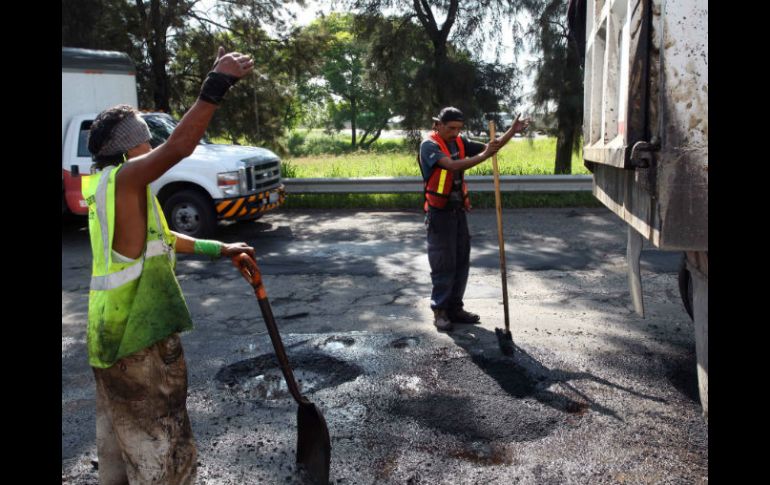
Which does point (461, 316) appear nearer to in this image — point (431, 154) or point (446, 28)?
point (431, 154)

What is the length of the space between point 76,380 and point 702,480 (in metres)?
3.99

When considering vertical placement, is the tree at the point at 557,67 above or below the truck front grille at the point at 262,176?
above

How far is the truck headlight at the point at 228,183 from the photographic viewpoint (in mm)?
10156

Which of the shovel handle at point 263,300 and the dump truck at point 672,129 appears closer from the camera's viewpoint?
the dump truck at point 672,129

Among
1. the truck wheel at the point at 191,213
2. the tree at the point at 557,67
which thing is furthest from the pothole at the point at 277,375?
the tree at the point at 557,67

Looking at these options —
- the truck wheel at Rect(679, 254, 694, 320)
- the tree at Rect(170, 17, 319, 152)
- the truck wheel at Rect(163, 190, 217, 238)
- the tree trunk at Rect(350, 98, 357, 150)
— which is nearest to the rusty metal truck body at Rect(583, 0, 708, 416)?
the truck wheel at Rect(679, 254, 694, 320)

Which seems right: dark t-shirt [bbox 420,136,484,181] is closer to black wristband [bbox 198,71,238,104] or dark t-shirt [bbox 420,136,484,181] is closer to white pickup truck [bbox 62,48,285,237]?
black wristband [bbox 198,71,238,104]

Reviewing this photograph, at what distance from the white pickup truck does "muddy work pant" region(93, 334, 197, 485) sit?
24.0ft

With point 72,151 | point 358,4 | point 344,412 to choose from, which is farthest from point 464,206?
point 358,4

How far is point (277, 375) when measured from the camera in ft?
16.1

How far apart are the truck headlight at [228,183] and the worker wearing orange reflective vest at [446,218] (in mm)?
4958

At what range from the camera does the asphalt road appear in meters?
3.61

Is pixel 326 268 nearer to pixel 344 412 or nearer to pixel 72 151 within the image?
pixel 344 412

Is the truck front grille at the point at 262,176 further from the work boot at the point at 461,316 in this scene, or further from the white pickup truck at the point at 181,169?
the work boot at the point at 461,316
